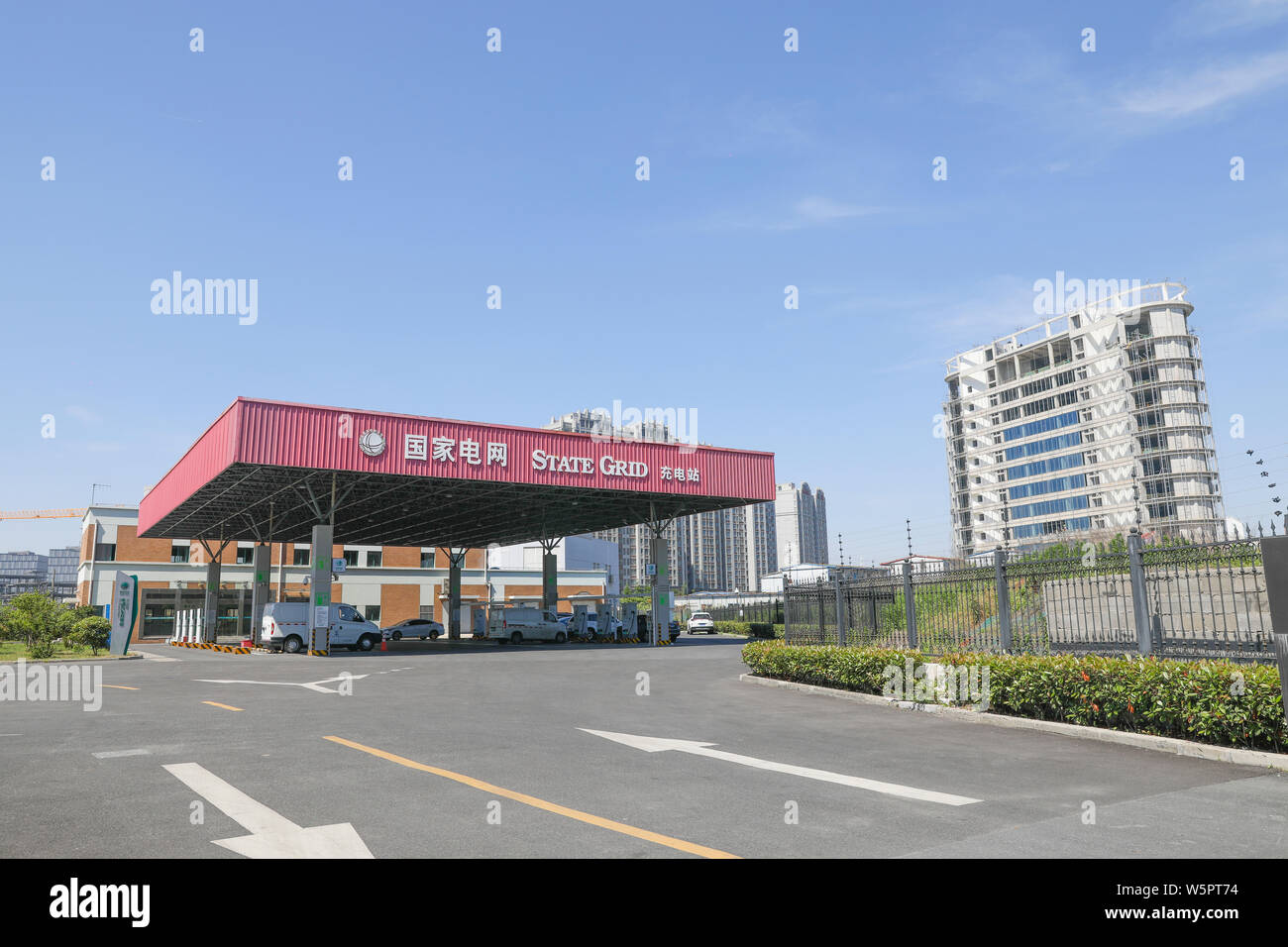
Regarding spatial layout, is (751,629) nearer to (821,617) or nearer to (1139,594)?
(821,617)

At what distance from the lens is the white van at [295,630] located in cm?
3312

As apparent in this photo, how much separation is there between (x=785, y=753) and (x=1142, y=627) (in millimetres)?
5428

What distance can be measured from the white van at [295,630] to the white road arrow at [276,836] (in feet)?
87.2

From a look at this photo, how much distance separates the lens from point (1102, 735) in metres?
10.2

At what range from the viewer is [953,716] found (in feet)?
41.1

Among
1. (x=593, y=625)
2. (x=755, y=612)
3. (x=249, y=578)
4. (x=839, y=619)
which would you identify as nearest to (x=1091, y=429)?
(x=755, y=612)

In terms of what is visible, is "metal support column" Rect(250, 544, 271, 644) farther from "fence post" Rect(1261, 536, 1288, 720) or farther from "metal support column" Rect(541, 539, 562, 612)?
"fence post" Rect(1261, 536, 1288, 720)

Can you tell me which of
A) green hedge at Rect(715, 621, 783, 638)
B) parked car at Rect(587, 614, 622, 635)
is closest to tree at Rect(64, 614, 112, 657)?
parked car at Rect(587, 614, 622, 635)

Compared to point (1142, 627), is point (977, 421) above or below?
above

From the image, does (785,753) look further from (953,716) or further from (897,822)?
(953,716)

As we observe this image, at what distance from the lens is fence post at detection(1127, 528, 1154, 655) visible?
11.3m

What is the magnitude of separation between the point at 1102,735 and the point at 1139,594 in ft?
7.34
